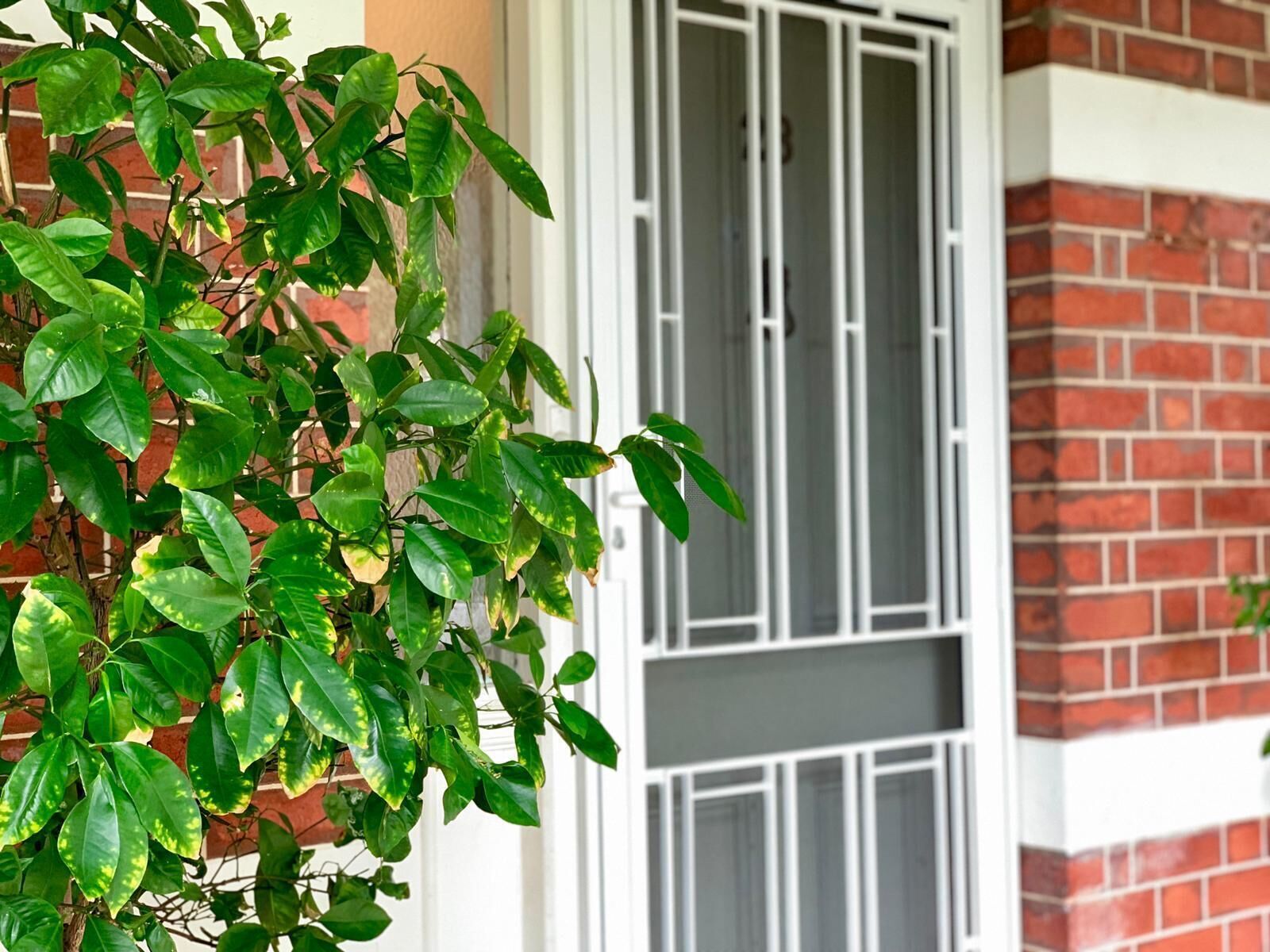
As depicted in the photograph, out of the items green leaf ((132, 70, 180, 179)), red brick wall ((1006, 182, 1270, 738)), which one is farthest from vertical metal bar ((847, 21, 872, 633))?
green leaf ((132, 70, 180, 179))

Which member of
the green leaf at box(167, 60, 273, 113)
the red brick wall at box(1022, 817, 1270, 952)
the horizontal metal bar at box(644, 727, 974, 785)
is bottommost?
the red brick wall at box(1022, 817, 1270, 952)

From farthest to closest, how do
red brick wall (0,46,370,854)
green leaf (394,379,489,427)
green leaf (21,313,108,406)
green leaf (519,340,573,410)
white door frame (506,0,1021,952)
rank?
white door frame (506,0,1021,952) < red brick wall (0,46,370,854) < green leaf (519,340,573,410) < green leaf (394,379,489,427) < green leaf (21,313,108,406)

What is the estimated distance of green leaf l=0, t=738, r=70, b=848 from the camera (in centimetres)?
72

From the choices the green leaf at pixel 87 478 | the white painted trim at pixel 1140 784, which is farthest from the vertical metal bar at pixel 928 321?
the green leaf at pixel 87 478

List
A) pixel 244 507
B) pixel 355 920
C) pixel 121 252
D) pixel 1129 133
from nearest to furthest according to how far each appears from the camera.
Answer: pixel 244 507
pixel 355 920
pixel 121 252
pixel 1129 133

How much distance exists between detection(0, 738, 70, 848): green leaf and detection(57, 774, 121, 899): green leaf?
0.02 m

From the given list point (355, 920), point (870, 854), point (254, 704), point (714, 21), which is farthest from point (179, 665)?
point (870, 854)

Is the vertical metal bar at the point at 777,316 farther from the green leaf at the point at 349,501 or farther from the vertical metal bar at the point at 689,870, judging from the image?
the green leaf at the point at 349,501

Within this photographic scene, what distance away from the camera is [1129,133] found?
2639 millimetres

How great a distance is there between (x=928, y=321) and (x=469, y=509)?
1.81 metres

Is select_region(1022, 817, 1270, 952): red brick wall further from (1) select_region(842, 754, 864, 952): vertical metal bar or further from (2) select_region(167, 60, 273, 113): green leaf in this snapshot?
(2) select_region(167, 60, 273, 113): green leaf

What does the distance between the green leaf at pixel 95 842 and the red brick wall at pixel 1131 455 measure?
207 cm

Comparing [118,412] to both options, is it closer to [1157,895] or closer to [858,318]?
[858,318]

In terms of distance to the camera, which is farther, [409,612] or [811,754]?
[811,754]
